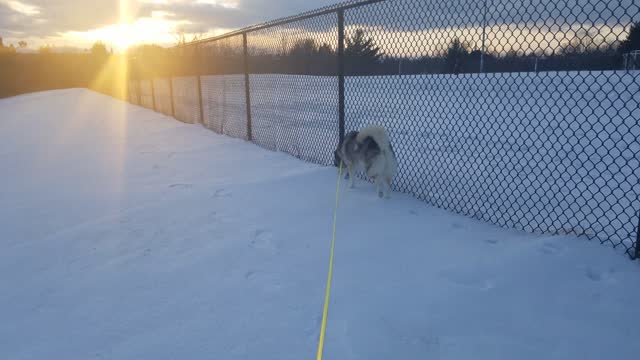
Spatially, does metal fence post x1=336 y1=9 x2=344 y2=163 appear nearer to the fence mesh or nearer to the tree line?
the tree line

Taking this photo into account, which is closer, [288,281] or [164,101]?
[288,281]

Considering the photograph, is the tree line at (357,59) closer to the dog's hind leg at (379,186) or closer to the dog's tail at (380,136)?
the dog's tail at (380,136)

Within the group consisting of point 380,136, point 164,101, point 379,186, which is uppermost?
point 164,101

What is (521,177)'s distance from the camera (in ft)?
17.6

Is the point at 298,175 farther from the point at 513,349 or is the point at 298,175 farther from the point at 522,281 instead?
the point at 513,349

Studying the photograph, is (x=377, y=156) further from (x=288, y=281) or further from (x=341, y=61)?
(x=288, y=281)

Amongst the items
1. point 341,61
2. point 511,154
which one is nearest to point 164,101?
point 341,61

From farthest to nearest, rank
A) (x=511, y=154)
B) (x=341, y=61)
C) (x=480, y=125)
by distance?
(x=480, y=125), (x=511, y=154), (x=341, y=61)

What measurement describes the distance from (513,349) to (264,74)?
26.9 ft

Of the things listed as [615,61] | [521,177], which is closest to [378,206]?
[521,177]

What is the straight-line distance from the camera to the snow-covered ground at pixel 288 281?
223cm

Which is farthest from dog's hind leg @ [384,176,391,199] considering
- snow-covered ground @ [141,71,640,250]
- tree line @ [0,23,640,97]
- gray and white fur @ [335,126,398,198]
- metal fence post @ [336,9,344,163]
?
tree line @ [0,23,640,97]

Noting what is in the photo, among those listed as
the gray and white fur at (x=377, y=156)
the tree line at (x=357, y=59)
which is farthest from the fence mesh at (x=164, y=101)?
the gray and white fur at (x=377, y=156)

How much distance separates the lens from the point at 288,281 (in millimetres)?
2879
